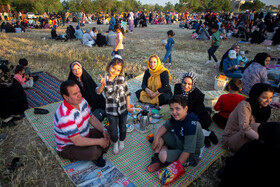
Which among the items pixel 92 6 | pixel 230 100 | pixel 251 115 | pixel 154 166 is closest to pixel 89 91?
pixel 154 166

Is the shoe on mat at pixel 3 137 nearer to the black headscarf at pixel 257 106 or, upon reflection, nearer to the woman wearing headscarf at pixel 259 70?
the black headscarf at pixel 257 106

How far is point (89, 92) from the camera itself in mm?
4605

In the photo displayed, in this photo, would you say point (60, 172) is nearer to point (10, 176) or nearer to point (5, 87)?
point (10, 176)

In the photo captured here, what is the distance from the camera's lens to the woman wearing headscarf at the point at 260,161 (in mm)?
1770

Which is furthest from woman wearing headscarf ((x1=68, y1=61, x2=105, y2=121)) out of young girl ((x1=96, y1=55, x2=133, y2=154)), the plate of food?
young girl ((x1=96, y1=55, x2=133, y2=154))

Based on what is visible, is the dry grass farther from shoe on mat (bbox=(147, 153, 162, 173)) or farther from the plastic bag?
shoe on mat (bbox=(147, 153, 162, 173))

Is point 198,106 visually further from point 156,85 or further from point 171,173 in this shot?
point 171,173

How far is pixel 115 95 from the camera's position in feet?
10.3

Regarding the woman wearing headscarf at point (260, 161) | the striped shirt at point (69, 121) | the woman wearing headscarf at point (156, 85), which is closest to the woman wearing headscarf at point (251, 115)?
the woman wearing headscarf at point (260, 161)

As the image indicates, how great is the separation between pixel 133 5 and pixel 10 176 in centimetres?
7405

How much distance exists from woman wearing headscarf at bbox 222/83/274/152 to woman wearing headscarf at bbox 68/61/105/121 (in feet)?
10.0

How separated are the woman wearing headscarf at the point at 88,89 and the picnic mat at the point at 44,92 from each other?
1.48m

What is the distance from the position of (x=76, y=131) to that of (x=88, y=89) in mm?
2022

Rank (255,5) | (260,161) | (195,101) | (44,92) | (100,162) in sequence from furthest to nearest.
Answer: (255,5) < (44,92) < (195,101) < (100,162) < (260,161)
